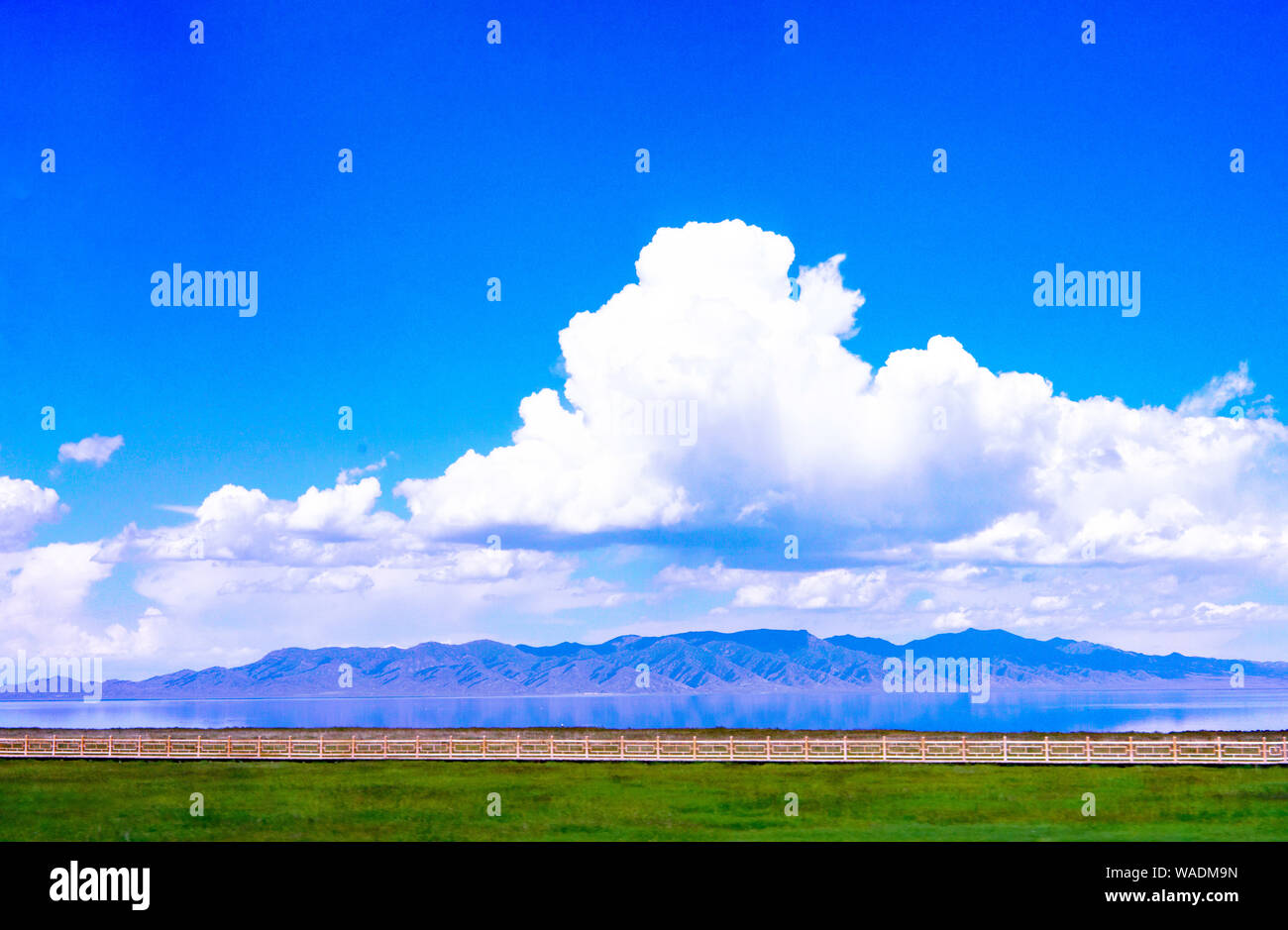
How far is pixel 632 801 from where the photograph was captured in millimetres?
34875

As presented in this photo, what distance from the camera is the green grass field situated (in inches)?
1152

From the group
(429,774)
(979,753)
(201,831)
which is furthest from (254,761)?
(979,753)

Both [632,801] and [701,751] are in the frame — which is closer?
[632,801]

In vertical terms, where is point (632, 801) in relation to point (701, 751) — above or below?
above

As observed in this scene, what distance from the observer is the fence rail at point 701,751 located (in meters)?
45.6

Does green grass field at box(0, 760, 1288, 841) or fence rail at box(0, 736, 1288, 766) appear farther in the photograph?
fence rail at box(0, 736, 1288, 766)

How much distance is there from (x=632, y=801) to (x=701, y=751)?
1716 centimetres

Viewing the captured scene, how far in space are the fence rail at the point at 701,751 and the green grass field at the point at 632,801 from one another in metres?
1.43

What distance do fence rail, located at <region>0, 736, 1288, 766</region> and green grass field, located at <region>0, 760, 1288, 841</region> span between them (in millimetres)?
1430

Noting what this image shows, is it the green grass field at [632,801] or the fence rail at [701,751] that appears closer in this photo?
the green grass field at [632,801]

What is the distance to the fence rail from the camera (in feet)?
150
